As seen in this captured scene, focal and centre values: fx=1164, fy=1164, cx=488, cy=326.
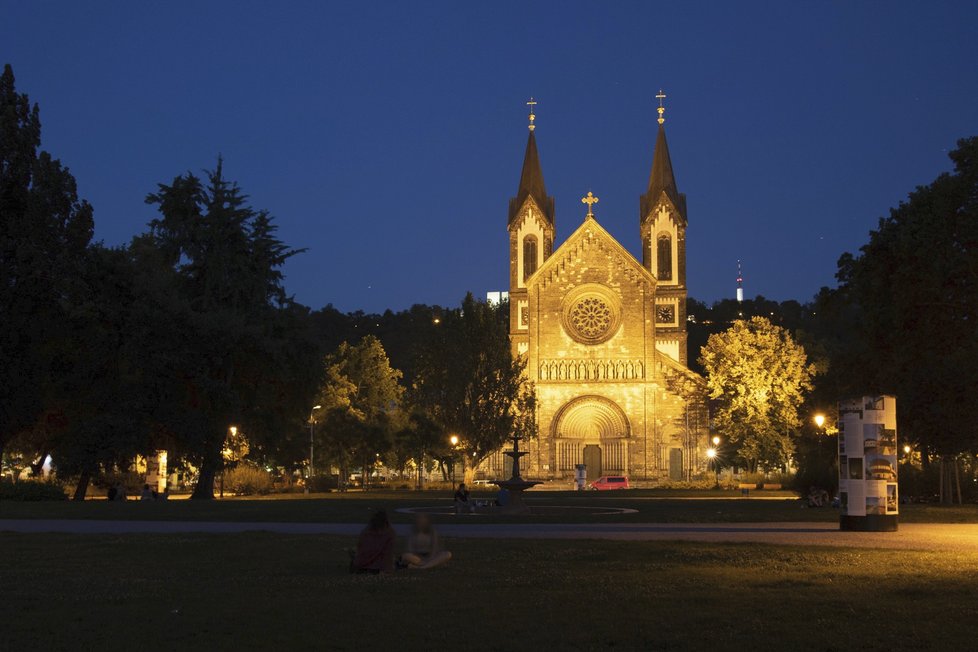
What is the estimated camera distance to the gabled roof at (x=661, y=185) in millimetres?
86312

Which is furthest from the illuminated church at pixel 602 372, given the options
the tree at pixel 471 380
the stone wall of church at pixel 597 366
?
the tree at pixel 471 380

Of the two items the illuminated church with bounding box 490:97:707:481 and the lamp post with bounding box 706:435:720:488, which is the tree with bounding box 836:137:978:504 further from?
the illuminated church with bounding box 490:97:707:481

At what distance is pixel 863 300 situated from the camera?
38750 mm

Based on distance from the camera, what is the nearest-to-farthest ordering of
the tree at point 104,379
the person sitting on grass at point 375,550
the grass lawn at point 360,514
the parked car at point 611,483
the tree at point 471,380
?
the person sitting on grass at point 375,550 → the grass lawn at point 360,514 → the tree at point 104,379 → the tree at point 471,380 → the parked car at point 611,483

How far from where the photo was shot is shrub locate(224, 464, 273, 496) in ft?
186

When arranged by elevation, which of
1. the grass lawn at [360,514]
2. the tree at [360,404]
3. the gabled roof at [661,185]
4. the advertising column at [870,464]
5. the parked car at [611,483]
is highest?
the gabled roof at [661,185]

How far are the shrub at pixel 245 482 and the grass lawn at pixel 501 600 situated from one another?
38.8m

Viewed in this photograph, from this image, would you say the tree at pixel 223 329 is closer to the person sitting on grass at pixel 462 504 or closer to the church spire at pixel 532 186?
the person sitting on grass at pixel 462 504

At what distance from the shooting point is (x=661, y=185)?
87000mm

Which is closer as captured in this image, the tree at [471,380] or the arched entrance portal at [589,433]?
the tree at [471,380]

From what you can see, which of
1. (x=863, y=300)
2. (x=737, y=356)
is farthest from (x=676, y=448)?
(x=863, y=300)

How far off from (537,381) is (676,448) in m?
10.3

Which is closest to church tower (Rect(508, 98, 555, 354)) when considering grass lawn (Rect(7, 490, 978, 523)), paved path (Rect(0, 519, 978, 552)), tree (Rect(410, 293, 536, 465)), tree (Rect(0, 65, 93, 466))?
tree (Rect(410, 293, 536, 465))

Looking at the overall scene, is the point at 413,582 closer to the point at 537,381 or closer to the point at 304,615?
the point at 304,615
